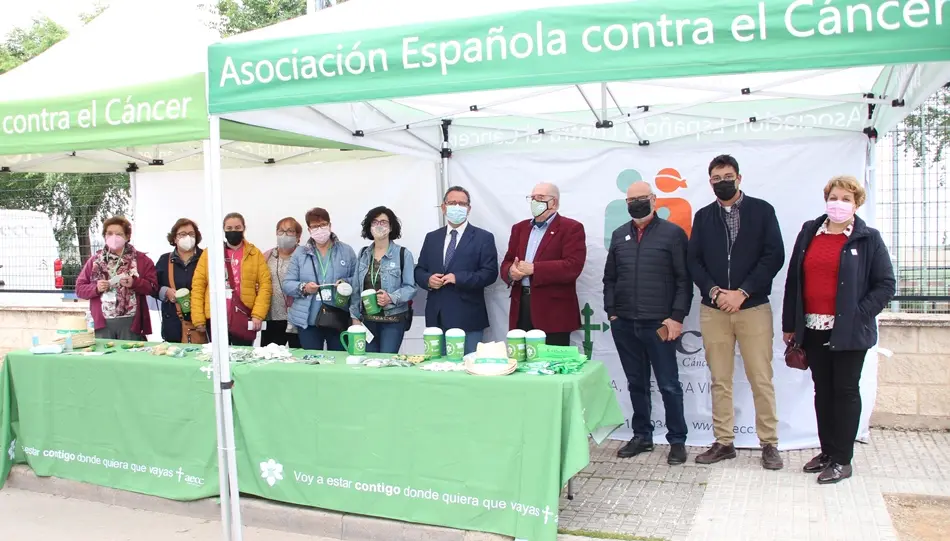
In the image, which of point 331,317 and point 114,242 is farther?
point 114,242

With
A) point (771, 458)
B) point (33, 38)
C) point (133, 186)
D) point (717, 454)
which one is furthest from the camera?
point (33, 38)

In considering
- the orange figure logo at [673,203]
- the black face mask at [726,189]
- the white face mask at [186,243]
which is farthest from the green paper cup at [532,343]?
the white face mask at [186,243]

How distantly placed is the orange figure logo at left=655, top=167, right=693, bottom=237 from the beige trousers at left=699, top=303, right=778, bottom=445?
0.76 metres

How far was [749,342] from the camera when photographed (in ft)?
14.5

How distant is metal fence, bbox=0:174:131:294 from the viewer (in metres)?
8.40

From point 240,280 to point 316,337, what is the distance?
2.12 ft

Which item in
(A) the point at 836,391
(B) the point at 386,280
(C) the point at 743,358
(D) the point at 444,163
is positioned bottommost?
(A) the point at 836,391

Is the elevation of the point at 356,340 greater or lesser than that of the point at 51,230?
lesser

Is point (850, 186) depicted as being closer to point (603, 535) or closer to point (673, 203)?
point (673, 203)

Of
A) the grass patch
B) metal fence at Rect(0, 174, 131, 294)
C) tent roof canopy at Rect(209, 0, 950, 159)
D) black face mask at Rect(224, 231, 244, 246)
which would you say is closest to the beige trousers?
tent roof canopy at Rect(209, 0, 950, 159)

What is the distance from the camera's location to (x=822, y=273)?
4.00 metres

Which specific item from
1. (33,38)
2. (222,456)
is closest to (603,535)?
(222,456)

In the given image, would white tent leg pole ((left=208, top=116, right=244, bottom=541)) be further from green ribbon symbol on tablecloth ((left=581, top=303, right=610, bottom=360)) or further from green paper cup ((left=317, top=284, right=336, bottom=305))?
green ribbon symbol on tablecloth ((left=581, top=303, right=610, bottom=360))

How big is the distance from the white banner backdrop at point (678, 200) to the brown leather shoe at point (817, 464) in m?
0.60
